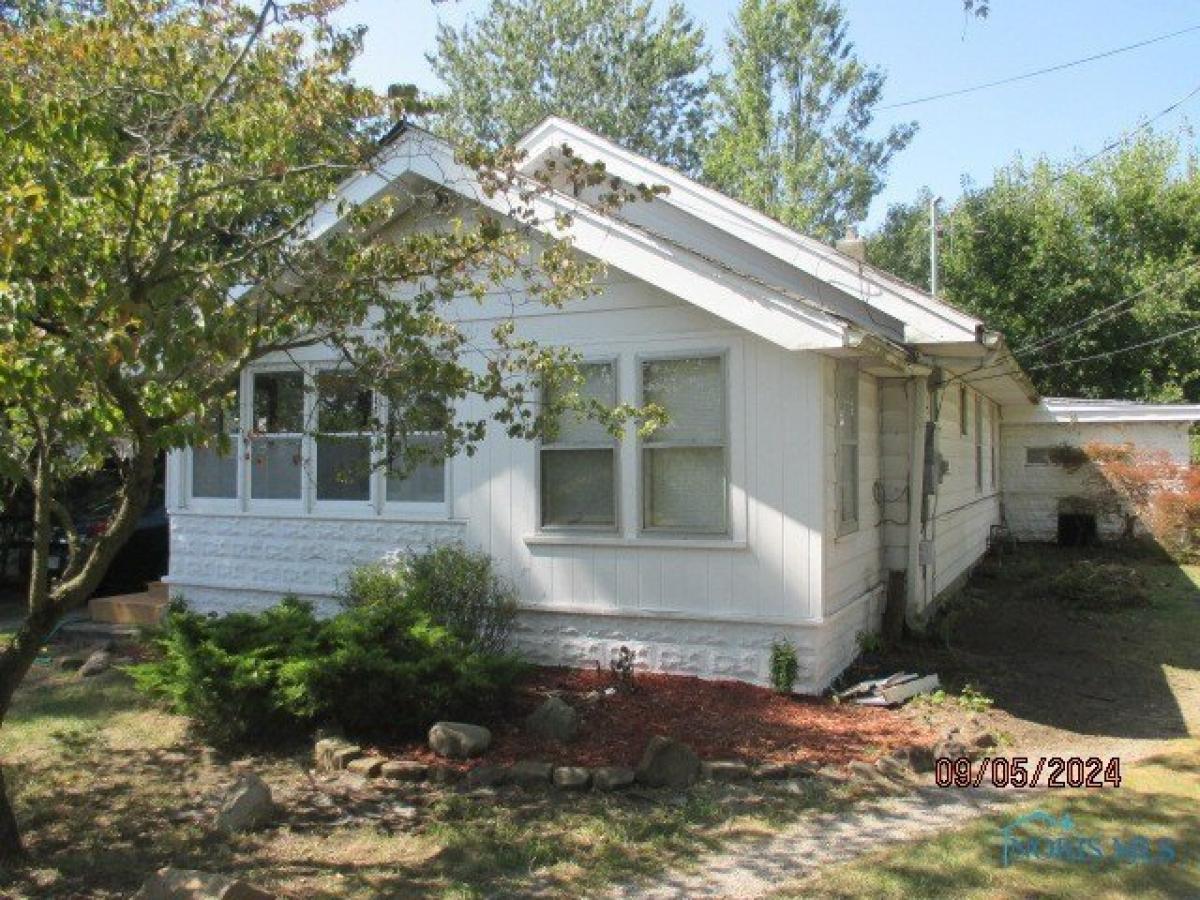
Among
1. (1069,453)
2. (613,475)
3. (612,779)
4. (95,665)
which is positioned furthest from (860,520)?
(1069,453)

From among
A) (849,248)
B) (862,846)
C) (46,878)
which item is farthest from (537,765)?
(849,248)

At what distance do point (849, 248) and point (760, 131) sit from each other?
80.5 feet

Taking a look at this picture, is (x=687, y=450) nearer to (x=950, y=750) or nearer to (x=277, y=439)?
(x=950, y=750)

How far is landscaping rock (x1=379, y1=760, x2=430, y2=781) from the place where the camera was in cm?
584

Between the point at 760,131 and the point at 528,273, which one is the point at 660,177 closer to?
the point at 528,273

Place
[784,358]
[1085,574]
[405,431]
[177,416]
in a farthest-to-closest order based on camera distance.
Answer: [1085,574] → [784,358] → [405,431] → [177,416]

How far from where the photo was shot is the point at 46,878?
A: 4.57m

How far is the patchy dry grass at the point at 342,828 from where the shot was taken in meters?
4.54

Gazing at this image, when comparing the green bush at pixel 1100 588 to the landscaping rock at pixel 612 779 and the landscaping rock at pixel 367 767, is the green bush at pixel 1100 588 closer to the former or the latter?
the landscaping rock at pixel 612 779

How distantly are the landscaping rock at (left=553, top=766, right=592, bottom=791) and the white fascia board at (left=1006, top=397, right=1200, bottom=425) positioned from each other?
1642cm

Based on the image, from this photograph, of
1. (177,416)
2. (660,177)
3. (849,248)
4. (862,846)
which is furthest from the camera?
(849,248)
